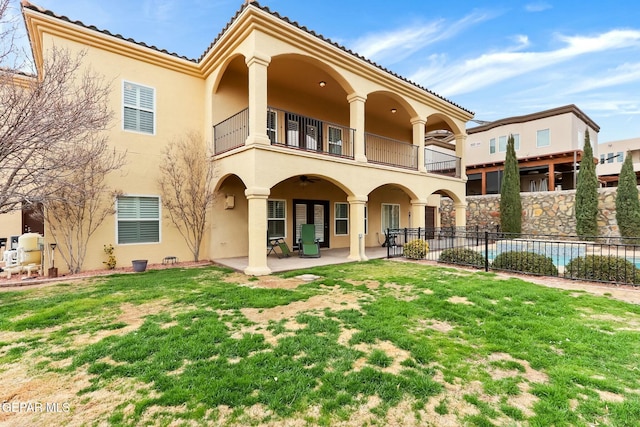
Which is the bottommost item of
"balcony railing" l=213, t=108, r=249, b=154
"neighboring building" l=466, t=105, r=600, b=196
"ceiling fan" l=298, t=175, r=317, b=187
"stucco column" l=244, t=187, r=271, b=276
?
"stucco column" l=244, t=187, r=271, b=276

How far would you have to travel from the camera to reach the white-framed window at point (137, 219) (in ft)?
28.3

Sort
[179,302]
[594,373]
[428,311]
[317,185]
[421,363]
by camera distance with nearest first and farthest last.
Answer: [594,373]
[421,363]
[428,311]
[179,302]
[317,185]

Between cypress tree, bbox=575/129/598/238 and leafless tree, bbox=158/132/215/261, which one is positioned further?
cypress tree, bbox=575/129/598/238

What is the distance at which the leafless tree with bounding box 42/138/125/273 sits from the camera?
754cm

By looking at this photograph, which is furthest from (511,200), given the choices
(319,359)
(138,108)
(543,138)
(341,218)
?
(138,108)

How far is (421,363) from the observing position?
10.5ft

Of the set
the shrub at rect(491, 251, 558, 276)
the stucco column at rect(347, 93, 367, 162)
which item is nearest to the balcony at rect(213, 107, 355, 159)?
the stucco column at rect(347, 93, 367, 162)

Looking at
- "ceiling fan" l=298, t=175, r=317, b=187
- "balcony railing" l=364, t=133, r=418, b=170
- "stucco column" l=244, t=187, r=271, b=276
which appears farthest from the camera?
"balcony railing" l=364, t=133, r=418, b=170

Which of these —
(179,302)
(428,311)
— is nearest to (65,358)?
(179,302)

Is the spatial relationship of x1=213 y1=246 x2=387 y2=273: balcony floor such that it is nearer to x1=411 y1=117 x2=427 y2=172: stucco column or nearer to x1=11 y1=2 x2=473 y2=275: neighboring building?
x1=11 y1=2 x2=473 y2=275: neighboring building

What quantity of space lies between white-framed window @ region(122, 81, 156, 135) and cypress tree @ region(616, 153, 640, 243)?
65.1 feet

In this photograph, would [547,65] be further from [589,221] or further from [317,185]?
[317,185]

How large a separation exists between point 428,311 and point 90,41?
35.6ft

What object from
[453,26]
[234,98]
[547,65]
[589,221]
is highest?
[453,26]
